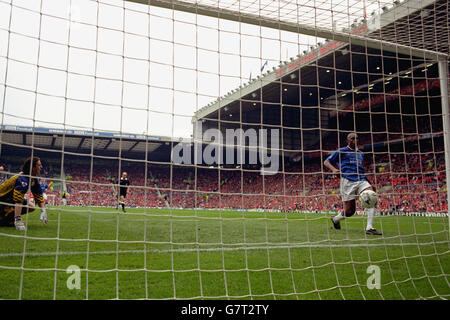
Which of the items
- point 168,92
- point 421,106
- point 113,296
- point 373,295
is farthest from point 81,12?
point 421,106

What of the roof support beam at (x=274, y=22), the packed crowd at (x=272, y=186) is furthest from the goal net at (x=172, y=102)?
the packed crowd at (x=272, y=186)

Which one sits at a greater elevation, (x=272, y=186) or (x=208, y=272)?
(x=272, y=186)

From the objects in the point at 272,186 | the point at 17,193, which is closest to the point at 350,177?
the point at 17,193

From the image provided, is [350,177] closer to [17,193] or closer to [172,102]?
[172,102]

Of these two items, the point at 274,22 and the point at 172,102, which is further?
the point at 274,22

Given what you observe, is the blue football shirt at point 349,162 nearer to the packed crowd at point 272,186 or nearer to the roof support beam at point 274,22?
the roof support beam at point 274,22

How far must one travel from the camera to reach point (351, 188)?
588cm

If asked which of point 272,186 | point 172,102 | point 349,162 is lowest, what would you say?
point 349,162

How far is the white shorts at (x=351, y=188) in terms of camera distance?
5.77m

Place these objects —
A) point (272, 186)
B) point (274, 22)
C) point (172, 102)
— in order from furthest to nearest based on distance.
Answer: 1. point (272, 186)
2. point (274, 22)
3. point (172, 102)

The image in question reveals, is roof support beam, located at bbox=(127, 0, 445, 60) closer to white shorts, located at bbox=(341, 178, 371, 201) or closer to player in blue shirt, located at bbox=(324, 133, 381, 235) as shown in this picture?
player in blue shirt, located at bbox=(324, 133, 381, 235)

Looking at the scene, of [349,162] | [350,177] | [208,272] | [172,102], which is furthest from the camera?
[350,177]

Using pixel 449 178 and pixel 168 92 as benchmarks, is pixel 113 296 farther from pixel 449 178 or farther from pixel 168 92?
pixel 449 178

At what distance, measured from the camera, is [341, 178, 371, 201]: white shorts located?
5.77 m
